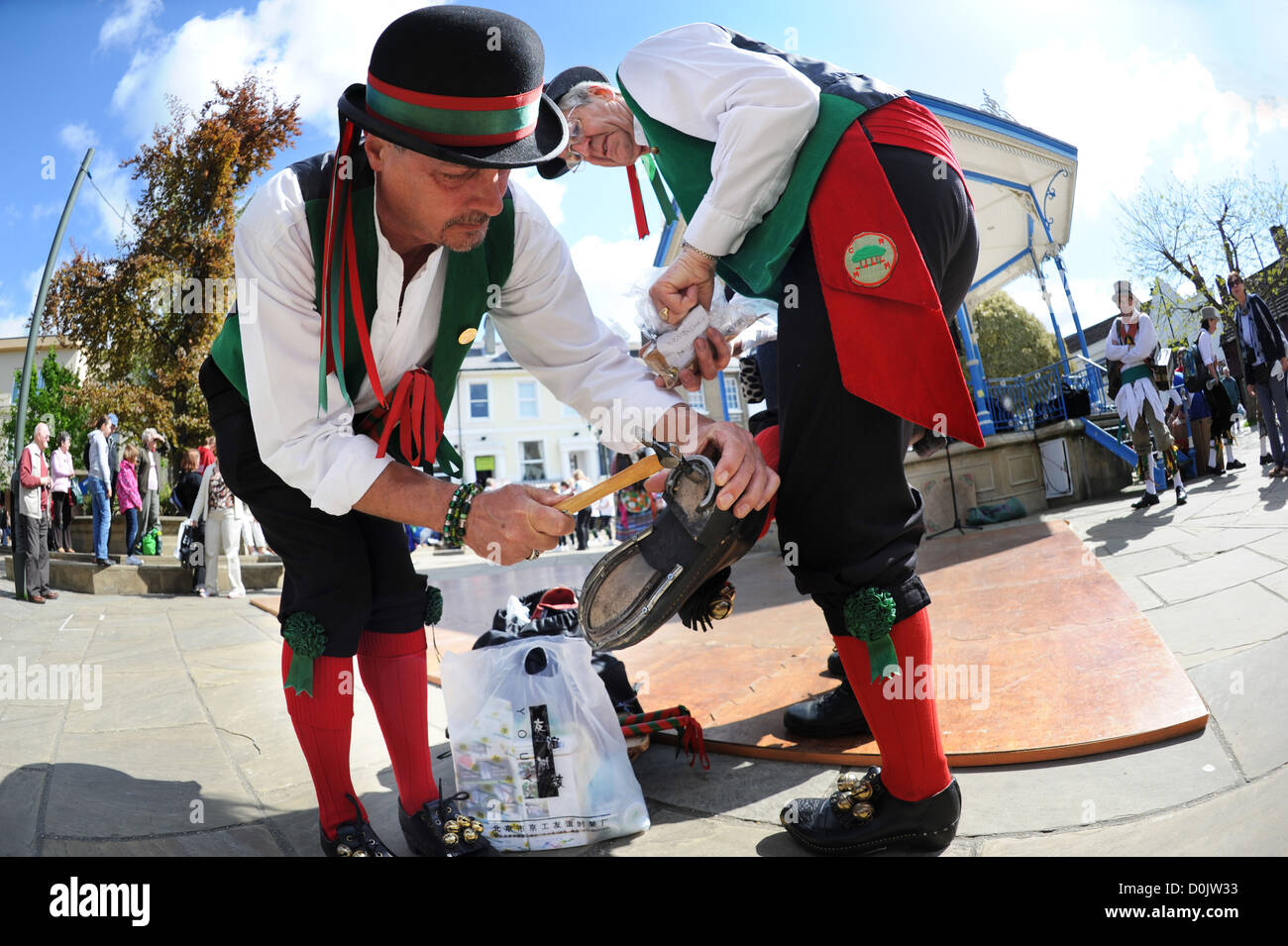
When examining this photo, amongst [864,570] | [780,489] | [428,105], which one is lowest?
[864,570]

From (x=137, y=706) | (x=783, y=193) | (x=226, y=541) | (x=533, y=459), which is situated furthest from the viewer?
(x=533, y=459)

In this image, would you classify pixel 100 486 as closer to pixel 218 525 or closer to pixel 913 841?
pixel 218 525

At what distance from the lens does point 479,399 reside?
37750mm

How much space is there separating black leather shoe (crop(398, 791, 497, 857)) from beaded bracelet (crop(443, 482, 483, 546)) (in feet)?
2.11

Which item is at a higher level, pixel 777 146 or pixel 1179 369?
pixel 1179 369

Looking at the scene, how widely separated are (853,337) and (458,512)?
78 cm

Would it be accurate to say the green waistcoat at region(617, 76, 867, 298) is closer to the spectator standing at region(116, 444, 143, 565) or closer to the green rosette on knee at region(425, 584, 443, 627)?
the green rosette on knee at region(425, 584, 443, 627)

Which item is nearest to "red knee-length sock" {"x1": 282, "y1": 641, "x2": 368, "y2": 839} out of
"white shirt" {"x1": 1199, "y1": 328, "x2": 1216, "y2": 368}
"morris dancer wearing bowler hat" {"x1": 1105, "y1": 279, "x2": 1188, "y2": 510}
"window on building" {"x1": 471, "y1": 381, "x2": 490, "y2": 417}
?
"morris dancer wearing bowler hat" {"x1": 1105, "y1": 279, "x2": 1188, "y2": 510}

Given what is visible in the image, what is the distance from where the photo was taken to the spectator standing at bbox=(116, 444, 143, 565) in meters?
9.14

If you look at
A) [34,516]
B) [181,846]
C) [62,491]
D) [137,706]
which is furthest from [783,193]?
[62,491]

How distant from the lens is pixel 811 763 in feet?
6.15
